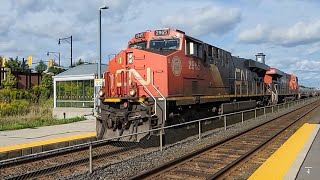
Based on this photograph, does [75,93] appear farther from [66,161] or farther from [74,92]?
[66,161]

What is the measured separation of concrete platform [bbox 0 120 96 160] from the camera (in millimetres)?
11597

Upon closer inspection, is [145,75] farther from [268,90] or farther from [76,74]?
[268,90]

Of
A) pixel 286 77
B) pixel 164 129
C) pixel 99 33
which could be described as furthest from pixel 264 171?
pixel 286 77

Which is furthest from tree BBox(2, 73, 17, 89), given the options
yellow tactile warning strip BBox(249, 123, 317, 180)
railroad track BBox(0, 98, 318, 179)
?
yellow tactile warning strip BBox(249, 123, 317, 180)

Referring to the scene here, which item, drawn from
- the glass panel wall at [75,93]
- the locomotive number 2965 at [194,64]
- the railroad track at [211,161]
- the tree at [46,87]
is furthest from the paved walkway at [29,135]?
the tree at [46,87]

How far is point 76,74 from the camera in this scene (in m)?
28.3

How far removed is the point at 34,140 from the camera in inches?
537

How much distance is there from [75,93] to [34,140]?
15.1 metres

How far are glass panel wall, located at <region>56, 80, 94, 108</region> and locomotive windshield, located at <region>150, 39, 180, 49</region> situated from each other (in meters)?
14.3

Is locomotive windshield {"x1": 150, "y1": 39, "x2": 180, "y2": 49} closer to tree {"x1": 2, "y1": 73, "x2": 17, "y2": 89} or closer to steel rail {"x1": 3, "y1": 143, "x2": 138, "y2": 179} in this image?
steel rail {"x1": 3, "y1": 143, "x2": 138, "y2": 179}

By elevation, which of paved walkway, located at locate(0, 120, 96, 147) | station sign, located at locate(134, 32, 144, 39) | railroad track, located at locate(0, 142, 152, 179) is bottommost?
railroad track, located at locate(0, 142, 152, 179)

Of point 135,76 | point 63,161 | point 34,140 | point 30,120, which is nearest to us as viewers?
point 63,161

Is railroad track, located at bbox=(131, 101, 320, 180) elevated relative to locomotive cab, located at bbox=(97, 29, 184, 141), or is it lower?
lower

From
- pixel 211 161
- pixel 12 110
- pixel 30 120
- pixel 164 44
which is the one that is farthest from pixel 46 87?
pixel 211 161
